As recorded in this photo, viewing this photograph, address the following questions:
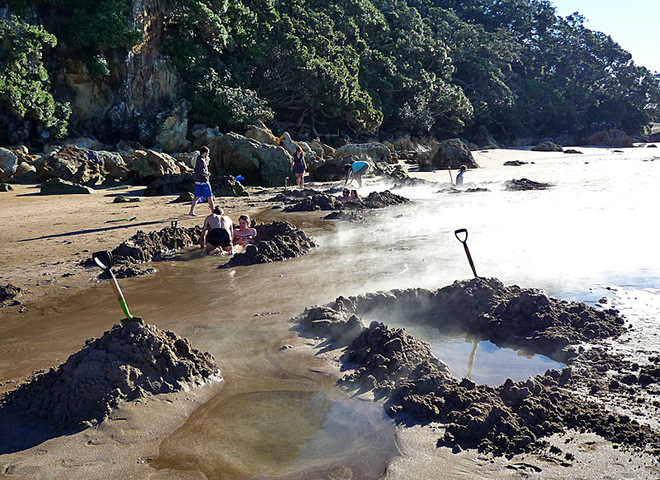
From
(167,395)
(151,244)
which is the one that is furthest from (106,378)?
(151,244)

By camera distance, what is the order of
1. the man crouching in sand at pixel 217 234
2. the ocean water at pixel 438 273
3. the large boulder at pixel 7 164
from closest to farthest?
the ocean water at pixel 438 273, the man crouching in sand at pixel 217 234, the large boulder at pixel 7 164

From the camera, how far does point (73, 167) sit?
18.2 meters

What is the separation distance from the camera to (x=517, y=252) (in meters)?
9.47

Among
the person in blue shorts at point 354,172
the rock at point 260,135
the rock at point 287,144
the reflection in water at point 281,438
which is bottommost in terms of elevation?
the reflection in water at point 281,438

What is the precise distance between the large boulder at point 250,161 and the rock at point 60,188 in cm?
400

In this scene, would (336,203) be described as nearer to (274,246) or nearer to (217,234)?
(274,246)

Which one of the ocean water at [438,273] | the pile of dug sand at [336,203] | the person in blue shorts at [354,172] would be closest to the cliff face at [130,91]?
the person in blue shorts at [354,172]

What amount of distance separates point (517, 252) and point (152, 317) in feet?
18.5

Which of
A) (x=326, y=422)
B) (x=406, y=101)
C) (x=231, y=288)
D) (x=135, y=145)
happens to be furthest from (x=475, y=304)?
(x=406, y=101)

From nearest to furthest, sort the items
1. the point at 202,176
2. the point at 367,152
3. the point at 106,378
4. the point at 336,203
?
the point at 106,378
the point at 202,176
the point at 336,203
the point at 367,152

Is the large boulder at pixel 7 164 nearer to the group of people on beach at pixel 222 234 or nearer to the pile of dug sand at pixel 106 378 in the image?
the group of people on beach at pixel 222 234

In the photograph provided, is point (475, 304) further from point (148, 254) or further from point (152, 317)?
→ point (148, 254)

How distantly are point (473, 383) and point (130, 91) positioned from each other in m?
25.1

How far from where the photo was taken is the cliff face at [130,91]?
25359 millimetres
